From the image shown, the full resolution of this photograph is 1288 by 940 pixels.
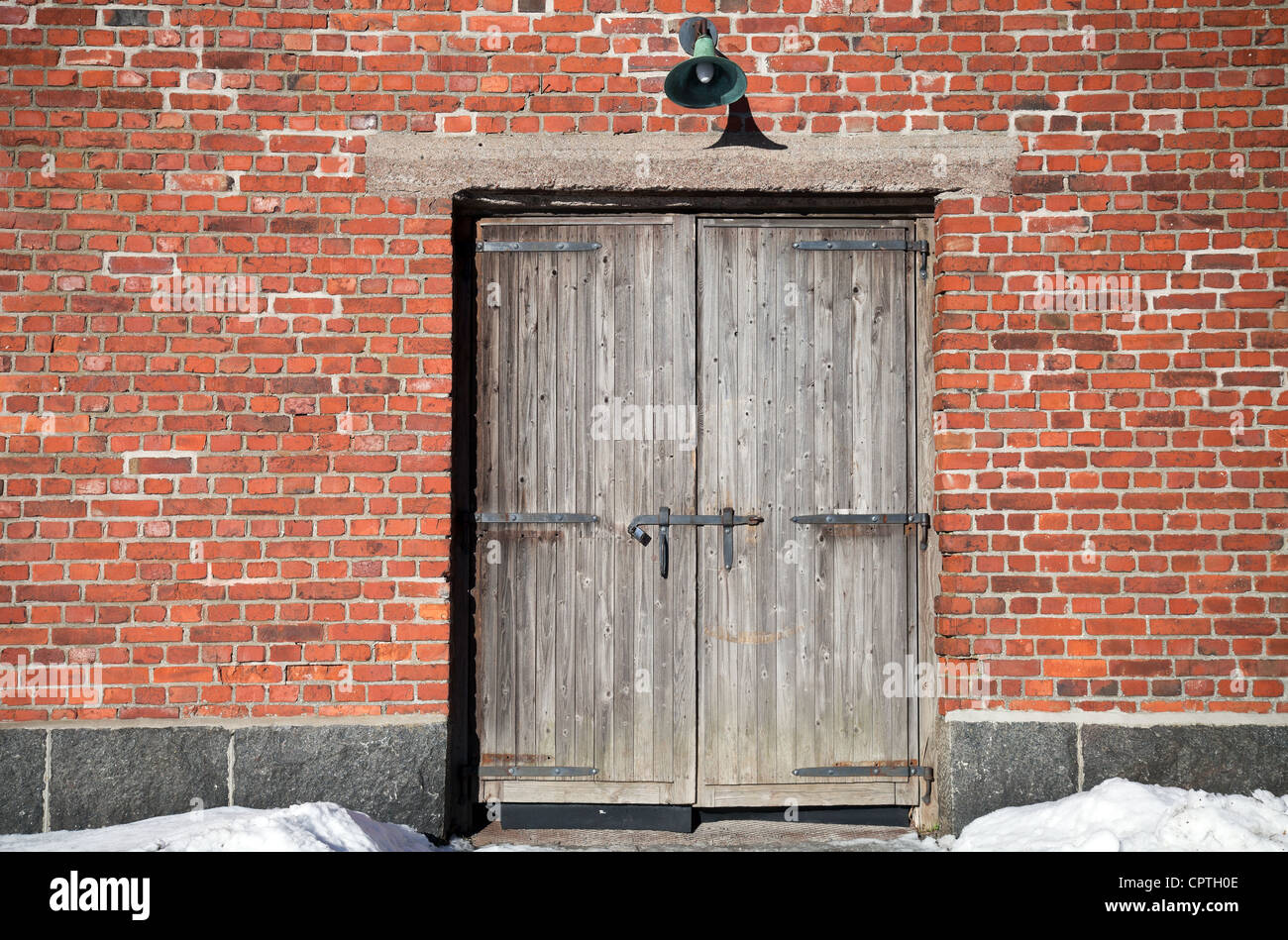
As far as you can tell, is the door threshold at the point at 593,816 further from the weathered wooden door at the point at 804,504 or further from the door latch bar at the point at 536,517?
the door latch bar at the point at 536,517

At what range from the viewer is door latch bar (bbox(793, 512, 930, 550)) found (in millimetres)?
3770

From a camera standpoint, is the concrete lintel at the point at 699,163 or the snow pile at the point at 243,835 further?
the concrete lintel at the point at 699,163

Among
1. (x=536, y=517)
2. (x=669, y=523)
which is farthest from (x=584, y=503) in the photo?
(x=669, y=523)

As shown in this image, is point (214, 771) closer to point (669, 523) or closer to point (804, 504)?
point (669, 523)

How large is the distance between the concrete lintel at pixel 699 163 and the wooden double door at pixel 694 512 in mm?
222

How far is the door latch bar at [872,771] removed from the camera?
3.75m

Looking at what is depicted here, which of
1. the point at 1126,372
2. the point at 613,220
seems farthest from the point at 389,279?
the point at 1126,372

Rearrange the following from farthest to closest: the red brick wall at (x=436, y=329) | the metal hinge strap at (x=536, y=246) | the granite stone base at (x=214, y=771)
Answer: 1. the metal hinge strap at (x=536, y=246)
2. the red brick wall at (x=436, y=329)
3. the granite stone base at (x=214, y=771)

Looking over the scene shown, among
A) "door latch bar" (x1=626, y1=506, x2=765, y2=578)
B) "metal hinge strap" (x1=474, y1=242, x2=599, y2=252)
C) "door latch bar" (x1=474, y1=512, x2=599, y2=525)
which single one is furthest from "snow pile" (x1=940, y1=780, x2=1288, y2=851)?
"metal hinge strap" (x1=474, y1=242, x2=599, y2=252)

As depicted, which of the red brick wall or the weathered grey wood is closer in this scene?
the red brick wall

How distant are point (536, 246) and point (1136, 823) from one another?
3.29 metres

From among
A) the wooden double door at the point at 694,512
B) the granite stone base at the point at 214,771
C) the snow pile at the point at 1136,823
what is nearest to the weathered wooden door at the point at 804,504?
the wooden double door at the point at 694,512

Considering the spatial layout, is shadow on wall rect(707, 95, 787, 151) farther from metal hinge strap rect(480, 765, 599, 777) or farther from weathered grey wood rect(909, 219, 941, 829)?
metal hinge strap rect(480, 765, 599, 777)

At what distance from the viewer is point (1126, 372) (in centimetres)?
363
